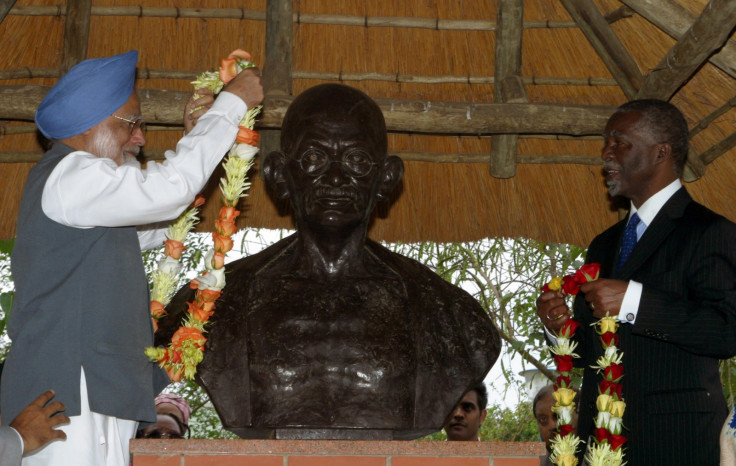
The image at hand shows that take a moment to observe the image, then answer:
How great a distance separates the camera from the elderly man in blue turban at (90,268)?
311cm

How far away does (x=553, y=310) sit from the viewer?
3.90m

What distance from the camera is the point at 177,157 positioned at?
3201 mm

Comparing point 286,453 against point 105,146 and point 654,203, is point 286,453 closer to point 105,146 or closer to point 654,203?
point 105,146

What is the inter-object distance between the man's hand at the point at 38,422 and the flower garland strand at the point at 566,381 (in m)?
1.68

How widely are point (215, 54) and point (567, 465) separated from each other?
346 centimetres

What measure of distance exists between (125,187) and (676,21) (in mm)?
3361

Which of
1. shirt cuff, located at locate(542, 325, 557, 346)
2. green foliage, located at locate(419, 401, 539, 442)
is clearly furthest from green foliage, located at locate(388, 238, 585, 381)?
shirt cuff, located at locate(542, 325, 557, 346)

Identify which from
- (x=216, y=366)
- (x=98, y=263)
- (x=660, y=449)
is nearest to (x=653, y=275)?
(x=660, y=449)

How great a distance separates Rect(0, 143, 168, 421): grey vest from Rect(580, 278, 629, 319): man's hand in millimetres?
1533

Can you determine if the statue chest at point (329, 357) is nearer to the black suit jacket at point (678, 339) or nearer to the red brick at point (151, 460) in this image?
the red brick at point (151, 460)

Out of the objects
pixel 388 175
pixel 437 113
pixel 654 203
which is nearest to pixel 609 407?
pixel 654 203

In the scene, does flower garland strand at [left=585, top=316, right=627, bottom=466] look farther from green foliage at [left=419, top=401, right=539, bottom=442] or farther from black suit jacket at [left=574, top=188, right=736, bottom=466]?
green foliage at [left=419, top=401, right=539, bottom=442]

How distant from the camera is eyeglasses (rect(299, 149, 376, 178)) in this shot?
3.75m

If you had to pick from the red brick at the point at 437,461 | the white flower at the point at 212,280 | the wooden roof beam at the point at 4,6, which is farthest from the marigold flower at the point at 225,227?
the wooden roof beam at the point at 4,6
